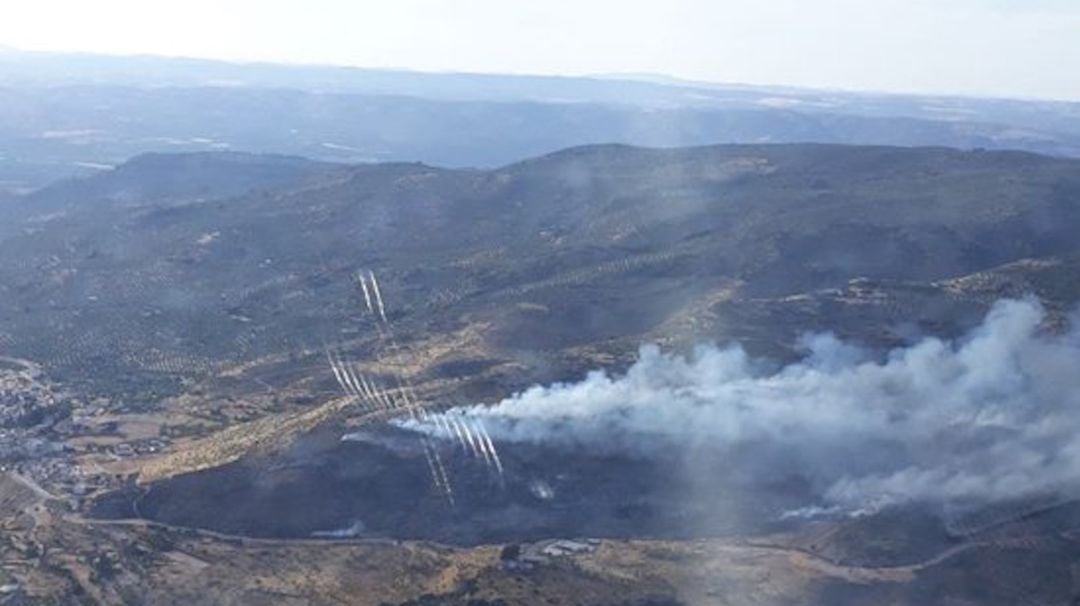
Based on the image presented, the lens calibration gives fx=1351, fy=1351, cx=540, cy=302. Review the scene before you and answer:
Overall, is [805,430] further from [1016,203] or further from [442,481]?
[1016,203]

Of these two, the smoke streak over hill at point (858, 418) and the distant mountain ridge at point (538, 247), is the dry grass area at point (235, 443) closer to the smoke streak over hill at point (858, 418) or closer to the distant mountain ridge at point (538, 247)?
the smoke streak over hill at point (858, 418)

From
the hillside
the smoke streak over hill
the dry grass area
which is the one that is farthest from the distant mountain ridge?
the dry grass area

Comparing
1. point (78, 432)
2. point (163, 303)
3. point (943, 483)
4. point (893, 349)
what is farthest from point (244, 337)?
point (943, 483)

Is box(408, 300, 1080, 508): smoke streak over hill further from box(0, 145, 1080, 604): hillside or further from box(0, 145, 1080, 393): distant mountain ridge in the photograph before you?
box(0, 145, 1080, 393): distant mountain ridge

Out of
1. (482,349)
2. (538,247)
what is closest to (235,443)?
(482,349)

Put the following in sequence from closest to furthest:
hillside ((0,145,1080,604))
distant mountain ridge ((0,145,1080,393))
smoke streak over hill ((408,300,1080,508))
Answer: hillside ((0,145,1080,604)) < smoke streak over hill ((408,300,1080,508)) < distant mountain ridge ((0,145,1080,393))

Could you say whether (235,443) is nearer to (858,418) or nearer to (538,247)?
(858,418)

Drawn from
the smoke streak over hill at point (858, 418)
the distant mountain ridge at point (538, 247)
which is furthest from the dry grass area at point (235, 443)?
the distant mountain ridge at point (538, 247)

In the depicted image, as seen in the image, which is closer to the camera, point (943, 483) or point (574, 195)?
point (943, 483)
